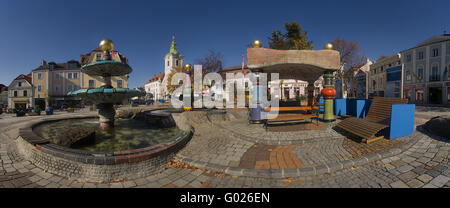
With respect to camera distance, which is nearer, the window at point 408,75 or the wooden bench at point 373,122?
the wooden bench at point 373,122

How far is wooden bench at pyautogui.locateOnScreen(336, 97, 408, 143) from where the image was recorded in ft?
16.1

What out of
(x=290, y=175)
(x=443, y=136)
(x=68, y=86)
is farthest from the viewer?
(x=68, y=86)

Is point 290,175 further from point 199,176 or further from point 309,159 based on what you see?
point 199,176

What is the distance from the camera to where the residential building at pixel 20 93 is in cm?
3456

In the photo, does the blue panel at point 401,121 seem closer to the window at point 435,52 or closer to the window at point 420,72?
the window at point 435,52

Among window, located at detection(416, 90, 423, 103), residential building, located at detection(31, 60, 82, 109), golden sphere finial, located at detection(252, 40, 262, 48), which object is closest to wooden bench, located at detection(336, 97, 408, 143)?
golden sphere finial, located at detection(252, 40, 262, 48)

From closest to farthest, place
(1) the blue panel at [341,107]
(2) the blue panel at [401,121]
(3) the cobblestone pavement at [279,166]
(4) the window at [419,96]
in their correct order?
(3) the cobblestone pavement at [279,166]
(2) the blue panel at [401,121]
(1) the blue panel at [341,107]
(4) the window at [419,96]

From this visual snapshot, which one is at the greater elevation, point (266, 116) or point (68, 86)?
point (68, 86)

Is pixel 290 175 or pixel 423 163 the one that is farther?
pixel 423 163

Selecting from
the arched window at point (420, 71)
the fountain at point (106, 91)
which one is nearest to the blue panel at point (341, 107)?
the fountain at point (106, 91)

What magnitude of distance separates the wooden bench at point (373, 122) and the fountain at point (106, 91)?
8.18 meters

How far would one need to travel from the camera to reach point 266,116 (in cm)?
680
